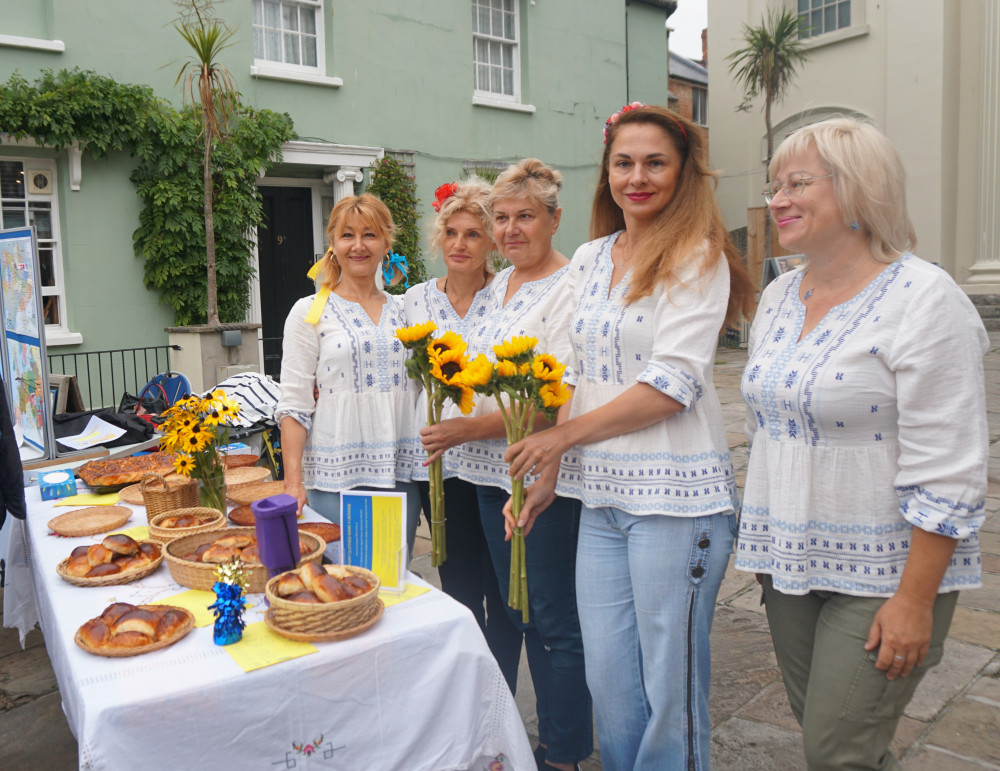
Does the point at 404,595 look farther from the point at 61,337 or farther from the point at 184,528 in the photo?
the point at 61,337

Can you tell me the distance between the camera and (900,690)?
5.27ft

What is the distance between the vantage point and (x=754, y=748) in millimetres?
2758

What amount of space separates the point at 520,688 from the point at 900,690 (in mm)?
1913

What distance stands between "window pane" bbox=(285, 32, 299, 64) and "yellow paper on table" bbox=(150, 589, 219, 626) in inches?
360

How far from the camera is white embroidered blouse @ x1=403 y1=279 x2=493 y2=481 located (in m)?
2.71

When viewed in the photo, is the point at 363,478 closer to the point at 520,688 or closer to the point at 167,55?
the point at 520,688

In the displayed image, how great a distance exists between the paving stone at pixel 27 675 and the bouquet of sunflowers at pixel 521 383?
2.52 meters

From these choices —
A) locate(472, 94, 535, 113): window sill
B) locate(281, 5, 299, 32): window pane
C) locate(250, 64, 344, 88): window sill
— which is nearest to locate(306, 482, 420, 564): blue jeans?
locate(250, 64, 344, 88): window sill

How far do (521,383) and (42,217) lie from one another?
806cm

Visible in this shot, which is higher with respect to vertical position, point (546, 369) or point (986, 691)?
point (546, 369)

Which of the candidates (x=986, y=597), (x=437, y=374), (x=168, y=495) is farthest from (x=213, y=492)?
(x=986, y=597)

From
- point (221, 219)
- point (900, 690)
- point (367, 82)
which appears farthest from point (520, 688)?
point (367, 82)

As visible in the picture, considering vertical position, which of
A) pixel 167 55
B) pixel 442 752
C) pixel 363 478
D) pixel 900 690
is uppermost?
pixel 167 55

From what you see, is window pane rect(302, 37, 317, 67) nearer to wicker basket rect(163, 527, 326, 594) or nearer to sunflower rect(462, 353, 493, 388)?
wicker basket rect(163, 527, 326, 594)
